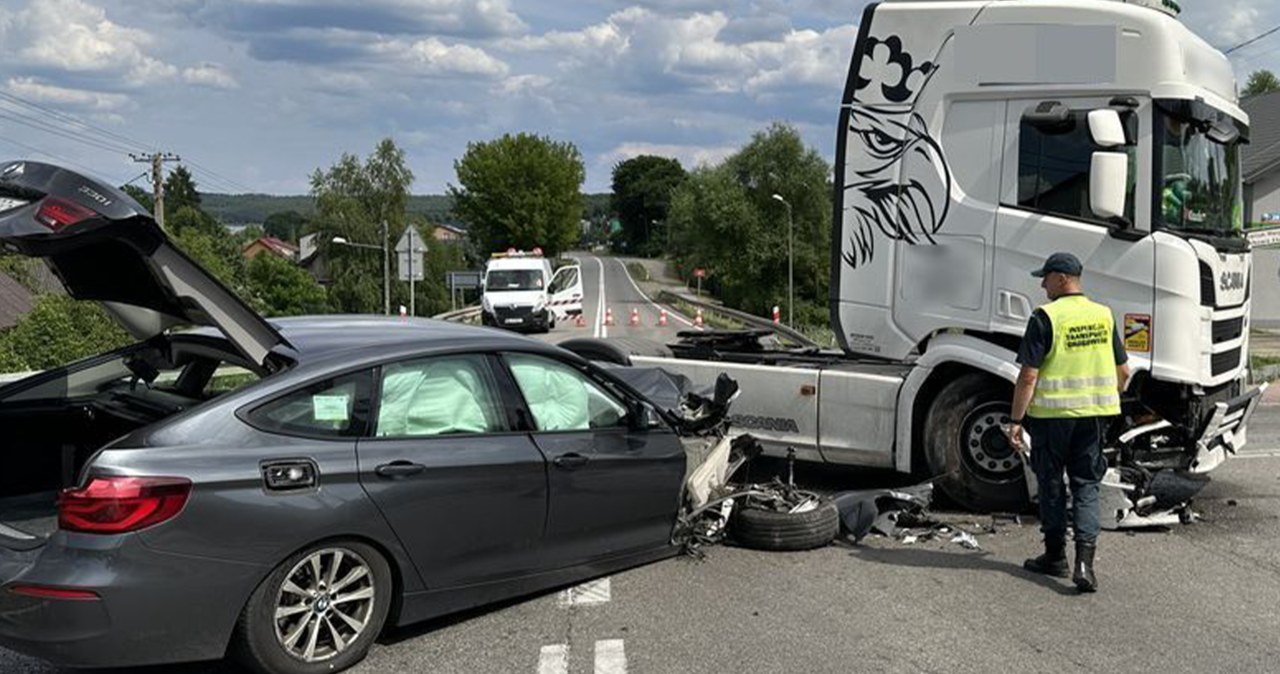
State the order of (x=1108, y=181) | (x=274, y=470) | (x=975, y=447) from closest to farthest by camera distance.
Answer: (x=274, y=470)
(x=1108, y=181)
(x=975, y=447)

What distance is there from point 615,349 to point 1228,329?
455cm

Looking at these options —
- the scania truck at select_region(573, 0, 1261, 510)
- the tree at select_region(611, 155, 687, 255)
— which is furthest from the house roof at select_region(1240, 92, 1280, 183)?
the tree at select_region(611, 155, 687, 255)

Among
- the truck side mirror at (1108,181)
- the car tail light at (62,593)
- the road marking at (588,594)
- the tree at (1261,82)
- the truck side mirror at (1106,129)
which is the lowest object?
the road marking at (588,594)

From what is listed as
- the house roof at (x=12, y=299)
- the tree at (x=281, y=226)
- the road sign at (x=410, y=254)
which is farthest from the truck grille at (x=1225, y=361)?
the tree at (x=281, y=226)

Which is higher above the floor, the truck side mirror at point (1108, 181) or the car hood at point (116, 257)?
the truck side mirror at point (1108, 181)

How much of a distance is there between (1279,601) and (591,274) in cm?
10140

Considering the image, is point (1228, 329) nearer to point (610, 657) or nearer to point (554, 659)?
point (610, 657)

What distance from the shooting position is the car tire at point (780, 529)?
241 inches

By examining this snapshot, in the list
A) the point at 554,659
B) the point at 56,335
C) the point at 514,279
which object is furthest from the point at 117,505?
the point at 514,279

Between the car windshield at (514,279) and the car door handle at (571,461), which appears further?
the car windshield at (514,279)

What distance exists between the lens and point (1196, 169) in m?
6.65

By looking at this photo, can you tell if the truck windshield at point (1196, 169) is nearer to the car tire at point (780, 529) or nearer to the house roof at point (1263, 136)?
the car tire at point (780, 529)

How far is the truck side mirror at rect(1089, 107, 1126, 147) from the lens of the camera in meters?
6.08

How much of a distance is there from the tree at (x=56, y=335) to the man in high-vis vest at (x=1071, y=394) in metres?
20.6
